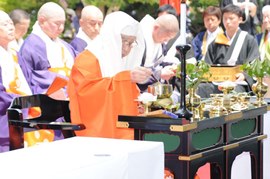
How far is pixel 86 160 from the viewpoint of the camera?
284 centimetres

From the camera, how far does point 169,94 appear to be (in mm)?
4445

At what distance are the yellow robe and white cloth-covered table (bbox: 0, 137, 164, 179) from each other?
4.07 ft

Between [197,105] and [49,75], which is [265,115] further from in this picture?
[49,75]

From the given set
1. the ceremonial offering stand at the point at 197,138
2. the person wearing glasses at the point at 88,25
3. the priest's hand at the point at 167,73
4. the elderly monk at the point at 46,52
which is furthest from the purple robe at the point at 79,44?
the ceremonial offering stand at the point at 197,138

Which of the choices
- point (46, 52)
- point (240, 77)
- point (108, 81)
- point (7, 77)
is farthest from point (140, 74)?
point (240, 77)

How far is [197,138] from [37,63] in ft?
8.21

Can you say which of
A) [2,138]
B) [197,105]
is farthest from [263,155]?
[2,138]

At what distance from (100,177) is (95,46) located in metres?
2.24

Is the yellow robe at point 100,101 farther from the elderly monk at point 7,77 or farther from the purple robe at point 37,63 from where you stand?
the purple robe at point 37,63

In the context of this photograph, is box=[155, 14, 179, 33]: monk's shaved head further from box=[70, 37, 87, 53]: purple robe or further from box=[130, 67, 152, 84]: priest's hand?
box=[130, 67, 152, 84]: priest's hand

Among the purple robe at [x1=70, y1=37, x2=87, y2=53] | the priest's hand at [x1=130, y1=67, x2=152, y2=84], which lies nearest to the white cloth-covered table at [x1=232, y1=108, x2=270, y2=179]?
the priest's hand at [x1=130, y1=67, x2=152, y2=84]

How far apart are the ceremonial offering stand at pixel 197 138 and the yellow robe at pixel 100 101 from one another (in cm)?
41

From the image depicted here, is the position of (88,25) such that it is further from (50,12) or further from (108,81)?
(108,81)

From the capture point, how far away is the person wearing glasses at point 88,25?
24.3 feet
